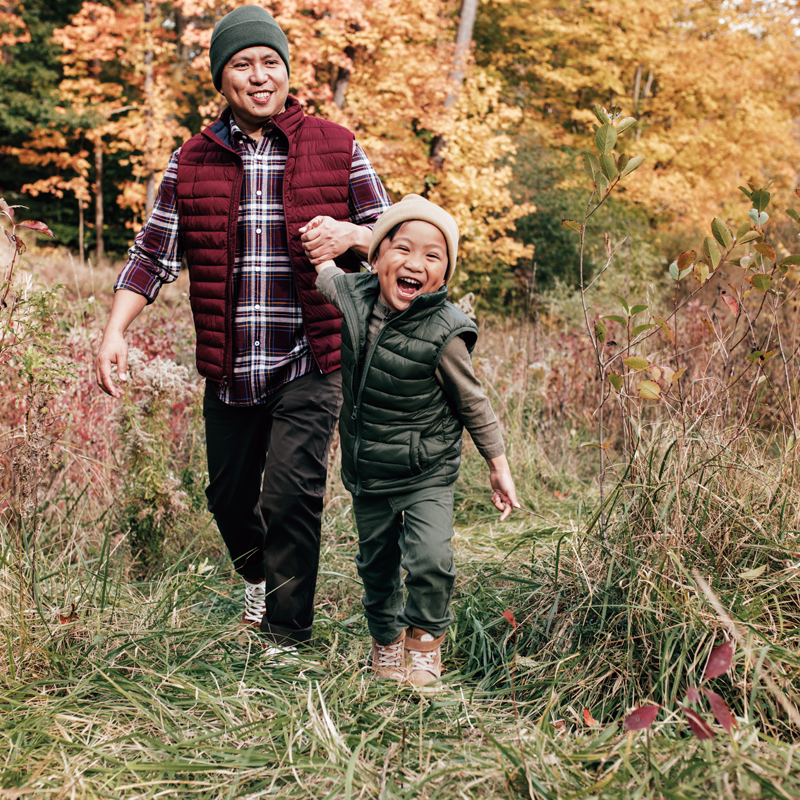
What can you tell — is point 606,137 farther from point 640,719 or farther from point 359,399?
point 640,719

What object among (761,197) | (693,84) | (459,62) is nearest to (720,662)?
Result: (761,197)

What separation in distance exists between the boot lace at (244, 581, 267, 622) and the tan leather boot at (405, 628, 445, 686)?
0.79 meters

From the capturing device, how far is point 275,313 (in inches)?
97.8

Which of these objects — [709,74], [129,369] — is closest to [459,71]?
[709,74]

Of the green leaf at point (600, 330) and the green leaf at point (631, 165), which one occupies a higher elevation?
the green leaf at point (631, 165)

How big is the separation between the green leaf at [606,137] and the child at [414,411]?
18.2 inches

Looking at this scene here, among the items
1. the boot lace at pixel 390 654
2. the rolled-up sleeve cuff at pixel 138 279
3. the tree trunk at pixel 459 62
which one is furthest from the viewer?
the tree trunk at pixel 459 62

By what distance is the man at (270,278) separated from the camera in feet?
7.88

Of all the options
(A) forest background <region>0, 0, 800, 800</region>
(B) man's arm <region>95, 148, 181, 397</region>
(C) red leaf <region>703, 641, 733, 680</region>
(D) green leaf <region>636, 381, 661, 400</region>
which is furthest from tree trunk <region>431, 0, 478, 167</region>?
(C) red leaf <region>703, 641, 733, 680</region>

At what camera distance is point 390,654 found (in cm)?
227

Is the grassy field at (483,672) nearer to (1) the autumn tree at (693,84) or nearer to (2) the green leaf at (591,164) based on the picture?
(2) the green leaf at (591,164)

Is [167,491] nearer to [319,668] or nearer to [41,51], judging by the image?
[319,668]

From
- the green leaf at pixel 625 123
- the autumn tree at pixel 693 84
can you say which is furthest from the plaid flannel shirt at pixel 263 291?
the autumn tree at pixel 693 84

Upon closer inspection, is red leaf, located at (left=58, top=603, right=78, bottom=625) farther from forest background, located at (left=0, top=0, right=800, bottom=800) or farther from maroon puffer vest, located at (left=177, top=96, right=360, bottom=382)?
maroon puffer vest, located at (left=177, top=96, right=360, bottom=382)
